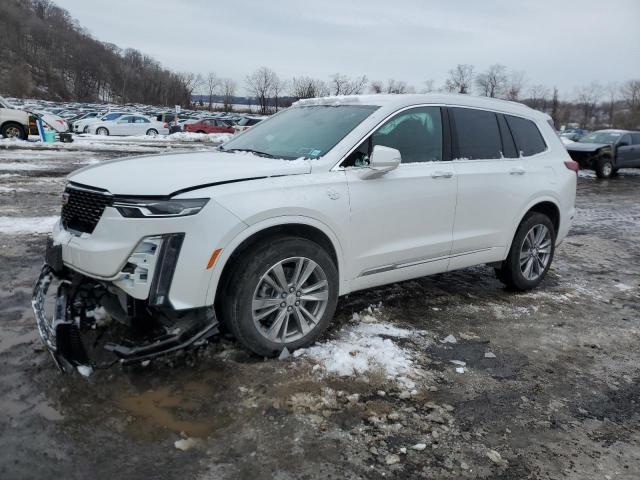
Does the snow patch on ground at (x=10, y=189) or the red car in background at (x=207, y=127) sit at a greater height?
the red car in background at (x=207, y=127)

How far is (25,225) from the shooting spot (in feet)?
24.2

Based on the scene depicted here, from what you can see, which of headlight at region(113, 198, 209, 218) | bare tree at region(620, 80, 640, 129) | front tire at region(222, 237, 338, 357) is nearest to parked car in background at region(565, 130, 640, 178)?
front tire at region(222, 237, 338, 357)

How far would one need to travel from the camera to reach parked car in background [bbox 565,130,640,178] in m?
19.9

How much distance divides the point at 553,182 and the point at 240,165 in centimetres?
354

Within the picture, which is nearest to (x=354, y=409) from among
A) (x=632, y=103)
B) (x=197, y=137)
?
(x=197, y=137)

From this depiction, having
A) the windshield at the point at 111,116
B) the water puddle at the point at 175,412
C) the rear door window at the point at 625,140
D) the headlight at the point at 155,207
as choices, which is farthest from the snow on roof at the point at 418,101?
the windshield at the point at 111,116

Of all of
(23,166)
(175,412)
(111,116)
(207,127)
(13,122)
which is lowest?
(175,412)

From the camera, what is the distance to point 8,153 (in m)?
17.4

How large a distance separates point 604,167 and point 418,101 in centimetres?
1822

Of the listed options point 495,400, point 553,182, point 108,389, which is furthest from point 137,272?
point 553,182

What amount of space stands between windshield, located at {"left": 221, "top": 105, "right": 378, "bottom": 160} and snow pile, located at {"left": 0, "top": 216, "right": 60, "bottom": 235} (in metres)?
3.67

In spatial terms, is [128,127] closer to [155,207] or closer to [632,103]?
[155,207]

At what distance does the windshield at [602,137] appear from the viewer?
66.3 ft

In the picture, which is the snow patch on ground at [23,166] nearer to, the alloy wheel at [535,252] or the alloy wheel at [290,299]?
the alloy wheel at [290,299]
